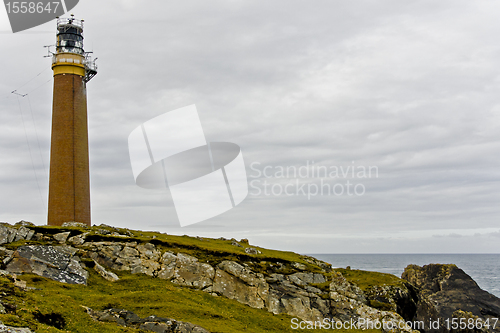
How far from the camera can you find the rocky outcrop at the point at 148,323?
1013 inches

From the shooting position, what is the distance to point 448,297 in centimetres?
6059

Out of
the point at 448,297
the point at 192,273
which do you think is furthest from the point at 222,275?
the point at 448,297

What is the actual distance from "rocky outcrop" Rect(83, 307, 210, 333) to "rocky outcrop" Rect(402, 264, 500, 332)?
34.9 meters

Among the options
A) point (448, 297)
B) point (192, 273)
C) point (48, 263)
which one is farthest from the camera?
point (448, 297)

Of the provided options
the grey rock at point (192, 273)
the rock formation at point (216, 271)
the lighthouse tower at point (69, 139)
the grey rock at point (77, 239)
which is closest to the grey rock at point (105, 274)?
the rock formation at point (216, 271)

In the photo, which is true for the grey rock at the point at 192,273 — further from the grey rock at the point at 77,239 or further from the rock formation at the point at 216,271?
the grey rock at the point at 77,239

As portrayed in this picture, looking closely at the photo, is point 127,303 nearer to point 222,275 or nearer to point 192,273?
point 192,273

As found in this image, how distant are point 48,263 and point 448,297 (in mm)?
53429

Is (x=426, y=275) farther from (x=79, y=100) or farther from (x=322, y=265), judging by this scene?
(x=79, y=100)

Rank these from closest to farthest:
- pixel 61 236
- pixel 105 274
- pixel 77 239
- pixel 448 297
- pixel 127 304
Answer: pixel 127 304
pixel 105 274
pixel 77 239
pixel 61 236
pixel 448 297

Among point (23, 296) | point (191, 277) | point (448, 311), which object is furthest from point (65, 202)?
point (448, 311)

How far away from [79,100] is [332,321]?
4053 centimetres

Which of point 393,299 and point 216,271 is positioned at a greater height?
point 216,271

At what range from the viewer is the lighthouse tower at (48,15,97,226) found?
2025 inches
